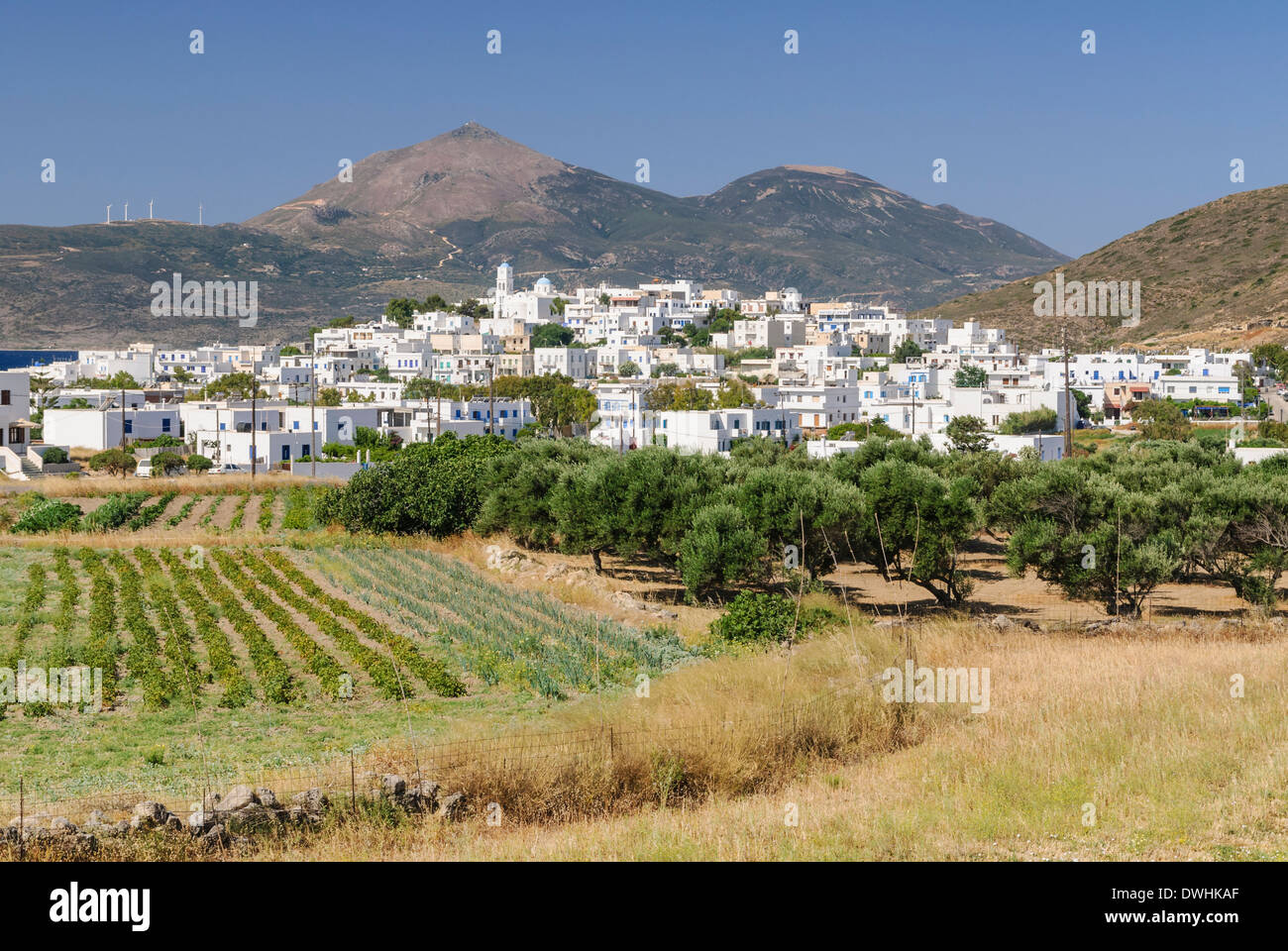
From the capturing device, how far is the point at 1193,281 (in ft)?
492

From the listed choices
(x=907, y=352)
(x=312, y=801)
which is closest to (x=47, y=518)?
(x=312, y=801)

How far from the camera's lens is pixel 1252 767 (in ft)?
32.9

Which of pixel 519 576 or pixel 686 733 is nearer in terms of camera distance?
pixel 686 733

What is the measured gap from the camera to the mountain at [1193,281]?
133125 mm

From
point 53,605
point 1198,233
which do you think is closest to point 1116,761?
point 53,605

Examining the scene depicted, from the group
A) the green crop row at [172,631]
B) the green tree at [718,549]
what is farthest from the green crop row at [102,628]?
the green tree at [718,549]

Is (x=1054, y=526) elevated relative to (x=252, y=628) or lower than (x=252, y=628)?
elevated

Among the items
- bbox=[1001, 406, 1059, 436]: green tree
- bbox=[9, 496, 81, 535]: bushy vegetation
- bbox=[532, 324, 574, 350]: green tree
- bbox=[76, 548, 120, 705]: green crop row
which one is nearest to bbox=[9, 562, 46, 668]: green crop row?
bbox=[76, 548, 120, 705]: green crop row

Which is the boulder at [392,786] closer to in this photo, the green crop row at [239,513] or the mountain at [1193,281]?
the green crop row at [239,513]

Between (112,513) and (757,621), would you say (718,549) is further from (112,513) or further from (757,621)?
(112,513)
